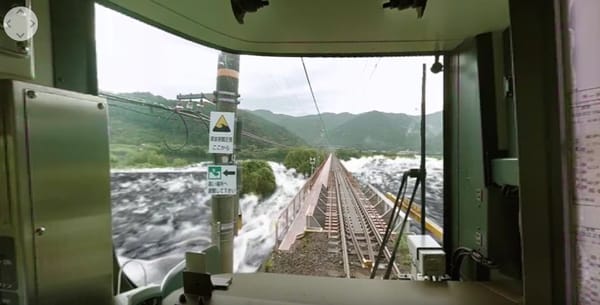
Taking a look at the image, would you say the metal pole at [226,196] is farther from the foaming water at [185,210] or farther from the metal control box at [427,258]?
the metal control box at [427,258]

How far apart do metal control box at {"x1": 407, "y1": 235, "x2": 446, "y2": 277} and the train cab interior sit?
0.54ft

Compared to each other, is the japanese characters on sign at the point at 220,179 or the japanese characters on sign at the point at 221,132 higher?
the japanese characters on sign at the point at 221,132

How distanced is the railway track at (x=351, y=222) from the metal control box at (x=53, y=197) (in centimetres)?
152

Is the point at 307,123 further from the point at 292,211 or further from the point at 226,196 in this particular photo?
the point at 226,196

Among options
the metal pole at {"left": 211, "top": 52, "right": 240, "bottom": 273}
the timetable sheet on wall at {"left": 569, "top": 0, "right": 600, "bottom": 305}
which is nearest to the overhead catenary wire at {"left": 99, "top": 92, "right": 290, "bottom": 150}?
the metal pole at {"left": 211, "top": 52, "right": 240, "bottom": 273}

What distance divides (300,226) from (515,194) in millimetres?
1352

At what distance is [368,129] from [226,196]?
1.09m

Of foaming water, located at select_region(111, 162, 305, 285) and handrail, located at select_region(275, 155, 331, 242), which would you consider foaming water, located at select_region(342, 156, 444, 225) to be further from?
foaming water, located at select_region(111, 162, 305, 285)

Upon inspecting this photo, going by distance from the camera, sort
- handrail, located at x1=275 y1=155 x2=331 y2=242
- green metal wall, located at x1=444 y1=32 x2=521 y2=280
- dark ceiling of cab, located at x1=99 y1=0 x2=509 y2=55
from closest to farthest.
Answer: dark ceiling of cab, located at x1=99 y1=0 x2=509 y2=55, green metal wall, located at x1=444 y1=32 x2=521 y2=280, handrail, located at x1=275 y1=155 x2=331 y2=242

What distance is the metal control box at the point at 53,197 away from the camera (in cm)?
70

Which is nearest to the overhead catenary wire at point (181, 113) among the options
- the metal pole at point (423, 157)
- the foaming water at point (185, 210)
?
the foaming water at point (185, 210)

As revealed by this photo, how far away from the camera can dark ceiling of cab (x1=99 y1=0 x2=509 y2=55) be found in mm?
1443

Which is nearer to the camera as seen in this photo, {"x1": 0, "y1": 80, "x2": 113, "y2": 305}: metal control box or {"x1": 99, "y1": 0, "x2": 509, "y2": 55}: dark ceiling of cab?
{"x1": 0, "y1": 80, "x2": 113, "y2": 305}: metal control box

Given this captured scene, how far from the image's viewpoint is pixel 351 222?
7.36ft
